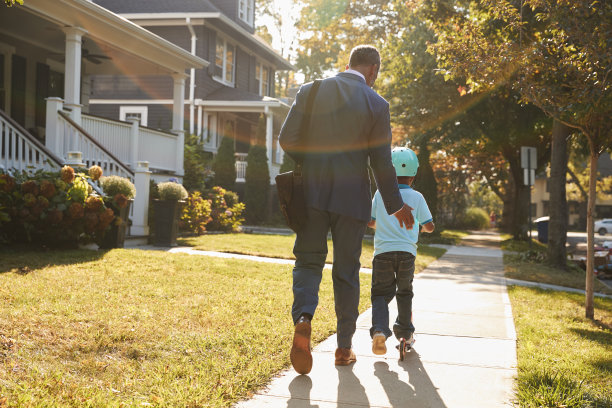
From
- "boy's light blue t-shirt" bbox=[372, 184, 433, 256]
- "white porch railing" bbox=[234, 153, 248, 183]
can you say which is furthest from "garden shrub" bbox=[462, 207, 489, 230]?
"boy's light blue t-shirt" bbox=[372, 184, 433, 256]

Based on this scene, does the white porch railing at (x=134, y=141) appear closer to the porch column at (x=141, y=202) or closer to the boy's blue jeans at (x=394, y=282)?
the porch column at (x=141, y=202)

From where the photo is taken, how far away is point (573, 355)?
4891mm

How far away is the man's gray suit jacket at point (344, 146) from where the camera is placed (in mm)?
3980

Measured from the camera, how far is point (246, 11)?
91.7 feet

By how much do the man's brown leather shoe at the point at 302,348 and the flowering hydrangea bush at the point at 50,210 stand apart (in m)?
6.22

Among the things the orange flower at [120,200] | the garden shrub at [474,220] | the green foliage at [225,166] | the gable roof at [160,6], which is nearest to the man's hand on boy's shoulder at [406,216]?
the orange flower at [120,200]

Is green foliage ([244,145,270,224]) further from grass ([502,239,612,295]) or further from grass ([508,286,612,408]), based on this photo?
grass ([508,286,612,408])

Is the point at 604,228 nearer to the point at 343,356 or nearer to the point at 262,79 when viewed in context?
the point at 262,79

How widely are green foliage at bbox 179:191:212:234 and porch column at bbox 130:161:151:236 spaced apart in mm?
2091

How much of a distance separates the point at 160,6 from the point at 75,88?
1373 cm

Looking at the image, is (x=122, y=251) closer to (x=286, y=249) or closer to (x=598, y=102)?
(x=286, y=249)

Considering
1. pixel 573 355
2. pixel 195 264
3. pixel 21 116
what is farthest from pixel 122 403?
pixel 21 116

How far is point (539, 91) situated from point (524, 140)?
47.0 feet

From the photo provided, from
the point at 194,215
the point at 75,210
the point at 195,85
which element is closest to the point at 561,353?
the point at 75,210
